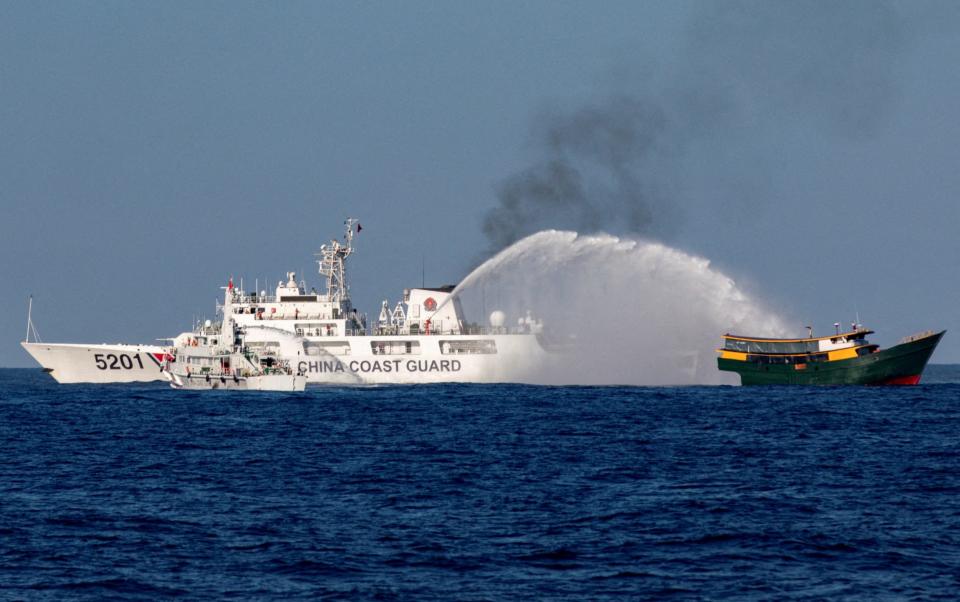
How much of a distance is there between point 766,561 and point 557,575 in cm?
492

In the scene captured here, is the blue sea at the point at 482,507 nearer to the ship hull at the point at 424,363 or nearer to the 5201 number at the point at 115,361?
the ship hull at the point at 424,363

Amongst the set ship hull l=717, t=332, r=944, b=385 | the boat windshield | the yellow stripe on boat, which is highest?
the boat windshield

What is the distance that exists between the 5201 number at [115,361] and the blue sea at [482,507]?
33.7 metres

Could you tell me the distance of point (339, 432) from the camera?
52.6 m

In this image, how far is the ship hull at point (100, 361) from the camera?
93.4 meters

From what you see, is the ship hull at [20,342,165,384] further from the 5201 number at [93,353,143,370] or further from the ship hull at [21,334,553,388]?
the ship hull at [21,334,553,388]

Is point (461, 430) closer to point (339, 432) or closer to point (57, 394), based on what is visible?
point (339, 432)

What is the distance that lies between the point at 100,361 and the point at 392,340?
997 inches

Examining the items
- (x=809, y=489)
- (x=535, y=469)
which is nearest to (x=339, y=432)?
(x=535, y=469)

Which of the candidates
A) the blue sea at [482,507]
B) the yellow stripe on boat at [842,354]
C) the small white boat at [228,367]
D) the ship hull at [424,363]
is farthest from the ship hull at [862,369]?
the small white boat at [228,367]

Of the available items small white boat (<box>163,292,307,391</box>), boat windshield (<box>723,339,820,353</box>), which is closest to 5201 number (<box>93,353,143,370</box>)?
small white boat (<box>163,292,307,391</box>)

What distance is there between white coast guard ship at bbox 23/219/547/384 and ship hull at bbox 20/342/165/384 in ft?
11.6

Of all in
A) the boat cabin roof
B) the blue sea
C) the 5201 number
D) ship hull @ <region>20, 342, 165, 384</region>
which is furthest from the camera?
the 5201 number

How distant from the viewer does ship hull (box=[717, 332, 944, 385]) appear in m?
79.2
